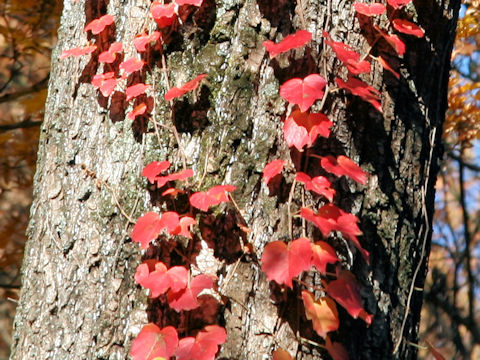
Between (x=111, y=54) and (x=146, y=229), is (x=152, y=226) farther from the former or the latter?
(x=111, y=54)

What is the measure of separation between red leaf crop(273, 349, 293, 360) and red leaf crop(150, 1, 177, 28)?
0.91m

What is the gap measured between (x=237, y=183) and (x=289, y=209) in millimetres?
148

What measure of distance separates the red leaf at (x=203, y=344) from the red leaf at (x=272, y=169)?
0.39 m

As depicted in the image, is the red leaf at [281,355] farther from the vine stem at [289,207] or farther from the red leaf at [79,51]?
the red leaf at [79,51]

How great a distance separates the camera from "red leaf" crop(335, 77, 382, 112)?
1.52m

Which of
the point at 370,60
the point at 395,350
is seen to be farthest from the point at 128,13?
the point at 395,350

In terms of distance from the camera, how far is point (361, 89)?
1.53 meters

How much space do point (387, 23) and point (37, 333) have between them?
1289 millimetres

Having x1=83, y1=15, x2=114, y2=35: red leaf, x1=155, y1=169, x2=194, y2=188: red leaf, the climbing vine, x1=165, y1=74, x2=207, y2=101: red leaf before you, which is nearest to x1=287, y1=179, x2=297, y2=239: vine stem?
the climbing vine

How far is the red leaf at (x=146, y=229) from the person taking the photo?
1.44 m

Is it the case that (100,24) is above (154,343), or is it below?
above

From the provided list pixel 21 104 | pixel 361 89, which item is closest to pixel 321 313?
pixel 361 89

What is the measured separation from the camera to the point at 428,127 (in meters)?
1.71

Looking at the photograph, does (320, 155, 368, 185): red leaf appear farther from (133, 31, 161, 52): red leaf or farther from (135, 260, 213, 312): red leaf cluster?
(133, 31, 161, 52): red leaf
